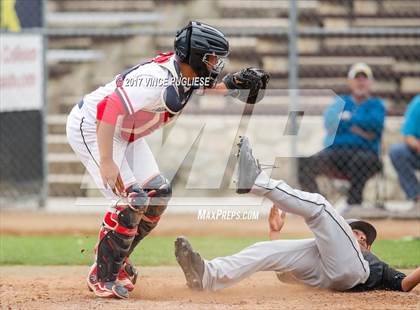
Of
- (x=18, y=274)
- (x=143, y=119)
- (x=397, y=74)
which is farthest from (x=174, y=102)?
(x=397, y=74)

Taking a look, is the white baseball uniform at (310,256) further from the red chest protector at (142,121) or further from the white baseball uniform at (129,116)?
the red chest protector at (142,121)

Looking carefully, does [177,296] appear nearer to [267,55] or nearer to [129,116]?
[129,116]

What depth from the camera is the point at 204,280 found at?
632 cm

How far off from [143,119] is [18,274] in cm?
215

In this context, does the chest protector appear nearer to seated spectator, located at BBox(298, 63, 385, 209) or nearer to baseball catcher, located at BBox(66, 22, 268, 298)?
baseball catcher, located at BBox(66, 22, 268, 298)

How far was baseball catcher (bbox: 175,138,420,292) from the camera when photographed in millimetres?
6082

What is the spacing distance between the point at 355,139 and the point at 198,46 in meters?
5.37

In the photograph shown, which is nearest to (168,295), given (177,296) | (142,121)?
(177,296)

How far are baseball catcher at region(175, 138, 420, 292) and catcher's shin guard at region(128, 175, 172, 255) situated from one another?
311 millimetres

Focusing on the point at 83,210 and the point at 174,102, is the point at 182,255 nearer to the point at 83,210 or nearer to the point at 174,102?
the point at 174,102

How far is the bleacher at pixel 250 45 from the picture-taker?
1429cm

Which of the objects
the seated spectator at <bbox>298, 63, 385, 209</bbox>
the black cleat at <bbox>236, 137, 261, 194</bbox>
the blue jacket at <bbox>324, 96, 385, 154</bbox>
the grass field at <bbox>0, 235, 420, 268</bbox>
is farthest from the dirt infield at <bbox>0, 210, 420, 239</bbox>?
the black cleat at <bbox>236, 137, 261, 194</bbox>

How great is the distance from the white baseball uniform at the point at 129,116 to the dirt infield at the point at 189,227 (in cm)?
377

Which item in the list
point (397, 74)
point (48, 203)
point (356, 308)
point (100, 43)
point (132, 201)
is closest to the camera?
point (356, 308)
